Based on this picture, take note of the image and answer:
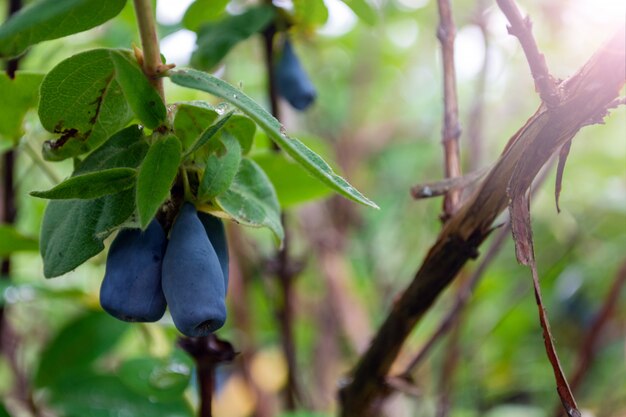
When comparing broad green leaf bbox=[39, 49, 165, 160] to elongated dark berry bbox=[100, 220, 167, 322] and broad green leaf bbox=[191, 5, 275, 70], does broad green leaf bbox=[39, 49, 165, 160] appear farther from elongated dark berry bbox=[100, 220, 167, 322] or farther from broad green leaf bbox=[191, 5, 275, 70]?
broad green leaf bbox=[191, 5, 275, 70]

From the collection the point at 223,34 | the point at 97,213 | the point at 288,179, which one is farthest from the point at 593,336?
the point at 97,213

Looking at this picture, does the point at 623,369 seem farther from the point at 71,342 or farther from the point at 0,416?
the point at 0,416

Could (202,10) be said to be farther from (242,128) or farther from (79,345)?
(79,345)

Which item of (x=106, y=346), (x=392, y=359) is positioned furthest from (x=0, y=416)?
(x=392, y=359)

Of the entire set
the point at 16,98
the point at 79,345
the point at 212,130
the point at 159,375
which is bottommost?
the point at 79,345

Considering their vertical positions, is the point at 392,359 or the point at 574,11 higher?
the point at 574,11

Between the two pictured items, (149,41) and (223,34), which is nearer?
(149,41)

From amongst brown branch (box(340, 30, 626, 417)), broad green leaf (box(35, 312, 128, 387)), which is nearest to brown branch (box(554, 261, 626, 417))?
brown branch (box(340, 30, 626, 417))
